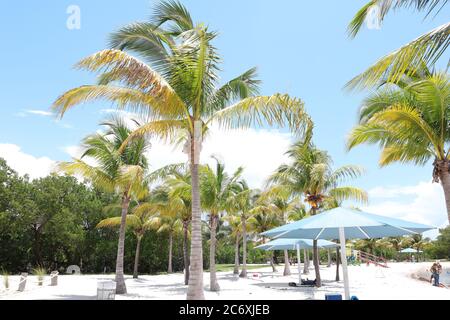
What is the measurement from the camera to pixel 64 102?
941cm

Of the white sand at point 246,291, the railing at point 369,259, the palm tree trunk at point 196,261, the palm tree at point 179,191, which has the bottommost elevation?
the white sand at point 246,291

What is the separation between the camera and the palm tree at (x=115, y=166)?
51.5 ft

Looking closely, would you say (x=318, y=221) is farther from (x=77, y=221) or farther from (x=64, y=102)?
(x=77, y=221)

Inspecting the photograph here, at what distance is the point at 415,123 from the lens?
986 cm

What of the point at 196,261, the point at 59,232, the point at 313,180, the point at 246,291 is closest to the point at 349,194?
the point at 313,180

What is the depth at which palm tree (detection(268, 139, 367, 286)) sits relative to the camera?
66.6 feet

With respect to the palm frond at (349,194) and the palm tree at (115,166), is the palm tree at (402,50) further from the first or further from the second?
the palm frond at (349,194)

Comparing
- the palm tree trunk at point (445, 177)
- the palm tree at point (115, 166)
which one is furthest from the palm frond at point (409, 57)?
the palm tree at point (115, 166)

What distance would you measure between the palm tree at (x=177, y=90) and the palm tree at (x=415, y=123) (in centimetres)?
254

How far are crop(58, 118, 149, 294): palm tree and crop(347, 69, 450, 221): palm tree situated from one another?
28.9 feet

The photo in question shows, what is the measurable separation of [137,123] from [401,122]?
10.2 metres

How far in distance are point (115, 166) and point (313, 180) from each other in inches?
390

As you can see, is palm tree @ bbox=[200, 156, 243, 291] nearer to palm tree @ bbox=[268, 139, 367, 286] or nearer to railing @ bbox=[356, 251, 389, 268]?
palm tree @ bbox=[268, 139, 367, 286]
